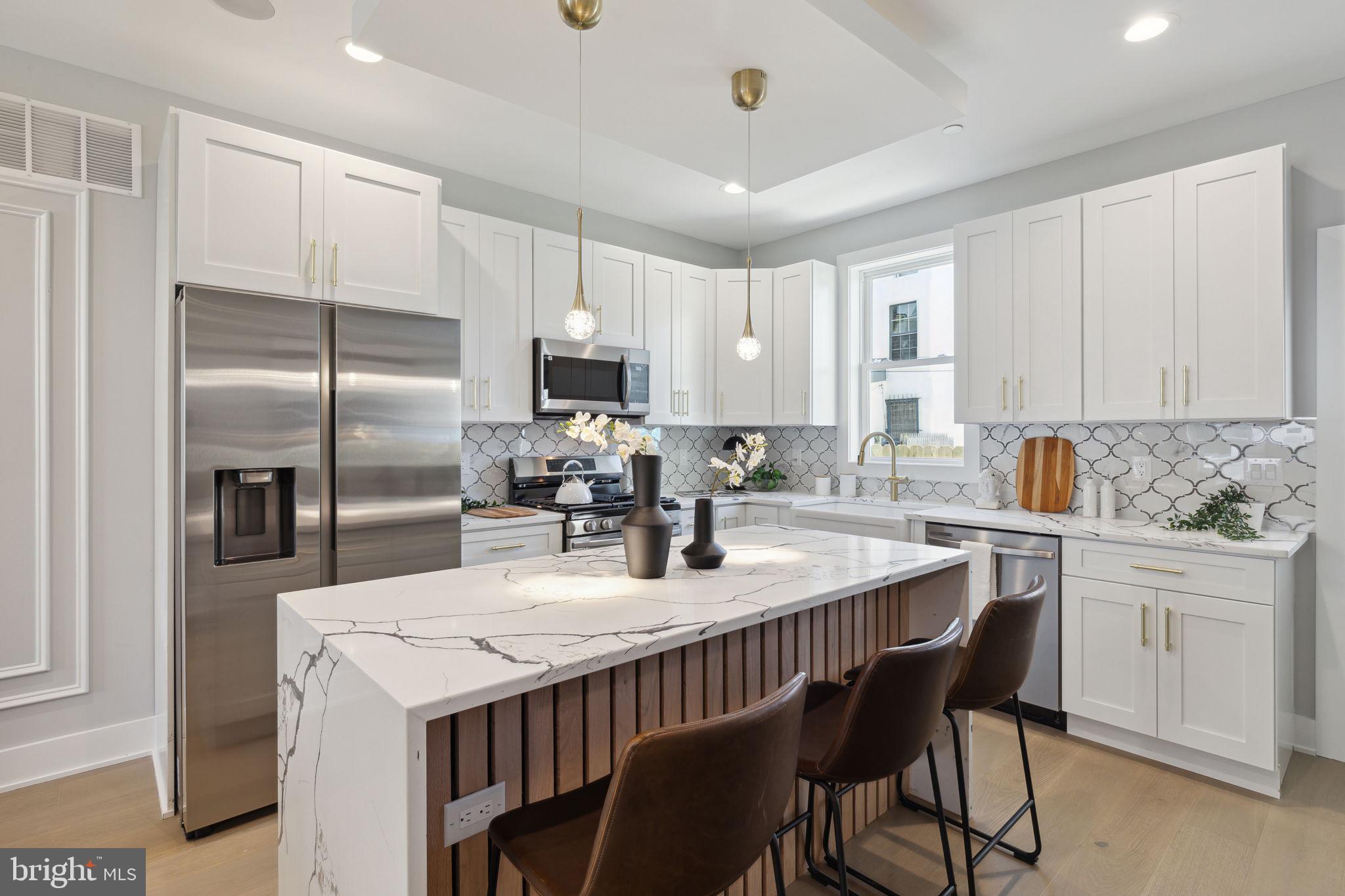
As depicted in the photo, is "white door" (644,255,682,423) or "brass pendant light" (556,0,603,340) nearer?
"brass pendant light" (556,0,603,340)

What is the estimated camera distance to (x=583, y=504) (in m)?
3.53

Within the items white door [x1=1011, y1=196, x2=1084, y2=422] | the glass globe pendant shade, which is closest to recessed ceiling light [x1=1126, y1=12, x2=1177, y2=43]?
white door [x1=1011, y1=196, x2=1084, y2=422]

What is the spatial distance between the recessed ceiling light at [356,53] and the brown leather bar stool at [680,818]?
8.46 feet

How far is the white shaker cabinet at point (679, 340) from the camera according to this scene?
4.20 m

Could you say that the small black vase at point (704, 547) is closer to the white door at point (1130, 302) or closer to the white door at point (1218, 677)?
the white door at point (1218, 677)

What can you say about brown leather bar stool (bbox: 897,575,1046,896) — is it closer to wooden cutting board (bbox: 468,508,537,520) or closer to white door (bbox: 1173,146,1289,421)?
white door (bbox: 1173,146,1289,421)

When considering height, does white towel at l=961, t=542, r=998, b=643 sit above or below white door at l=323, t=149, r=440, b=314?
below

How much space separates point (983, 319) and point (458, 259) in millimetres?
2699

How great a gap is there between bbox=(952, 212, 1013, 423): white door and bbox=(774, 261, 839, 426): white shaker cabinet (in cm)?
90

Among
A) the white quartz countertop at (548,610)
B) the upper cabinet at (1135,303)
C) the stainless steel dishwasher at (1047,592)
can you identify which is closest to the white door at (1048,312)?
the upper cabinet at (1135,303)

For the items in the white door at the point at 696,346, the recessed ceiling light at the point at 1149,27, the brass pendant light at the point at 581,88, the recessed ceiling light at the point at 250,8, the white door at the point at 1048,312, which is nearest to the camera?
the brass pendant light at the point at 581,88

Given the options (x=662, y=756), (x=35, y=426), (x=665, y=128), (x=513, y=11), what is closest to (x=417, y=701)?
(x=662, y=756)

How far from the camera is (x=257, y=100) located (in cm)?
290

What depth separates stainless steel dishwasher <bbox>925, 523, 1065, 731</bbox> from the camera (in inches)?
Result: 117
